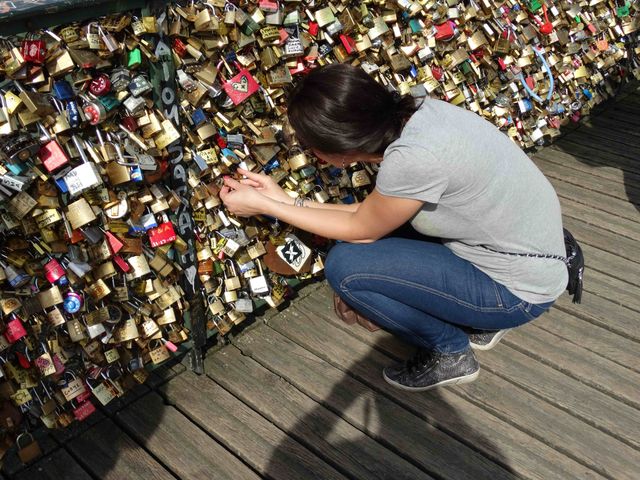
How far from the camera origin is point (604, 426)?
2395mm

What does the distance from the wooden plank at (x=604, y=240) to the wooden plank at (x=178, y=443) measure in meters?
2.39

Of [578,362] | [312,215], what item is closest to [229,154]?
[312,215]

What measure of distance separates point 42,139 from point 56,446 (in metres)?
1.12

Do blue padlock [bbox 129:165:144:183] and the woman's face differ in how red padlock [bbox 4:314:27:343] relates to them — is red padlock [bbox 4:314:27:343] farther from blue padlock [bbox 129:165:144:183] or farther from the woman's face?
the woman's face

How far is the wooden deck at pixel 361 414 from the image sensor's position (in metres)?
2.18

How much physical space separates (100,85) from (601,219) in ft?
10.1

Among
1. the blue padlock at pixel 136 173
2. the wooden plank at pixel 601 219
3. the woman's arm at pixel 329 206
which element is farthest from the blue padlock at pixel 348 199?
the wooden plank at pixel 601 219

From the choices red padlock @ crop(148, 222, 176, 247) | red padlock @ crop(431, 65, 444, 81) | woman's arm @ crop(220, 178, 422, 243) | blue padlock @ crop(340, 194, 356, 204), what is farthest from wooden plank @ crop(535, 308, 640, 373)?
red padlock @ crop(148, 222, 176, 247)

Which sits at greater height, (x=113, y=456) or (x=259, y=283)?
(x=259, y=283)

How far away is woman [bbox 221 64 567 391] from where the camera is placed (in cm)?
196

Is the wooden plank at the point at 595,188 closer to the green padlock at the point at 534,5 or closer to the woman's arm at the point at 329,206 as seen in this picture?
the green padlock at the point at 534,5

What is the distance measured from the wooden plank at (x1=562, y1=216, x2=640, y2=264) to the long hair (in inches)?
79.4

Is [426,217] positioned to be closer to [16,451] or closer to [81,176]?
[81,176]

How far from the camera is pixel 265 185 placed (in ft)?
7.70
